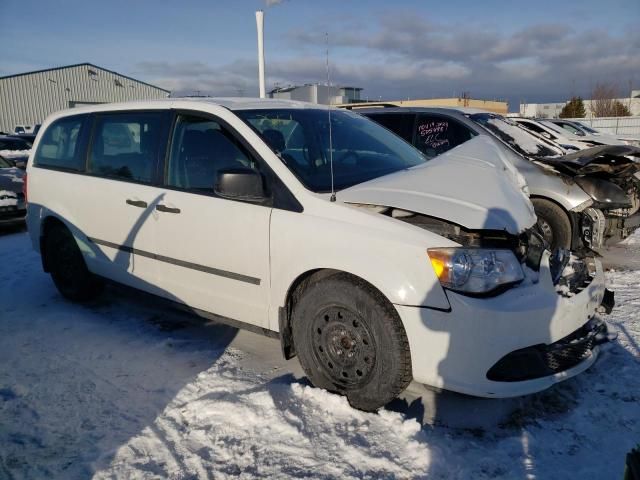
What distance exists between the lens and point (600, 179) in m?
5.68

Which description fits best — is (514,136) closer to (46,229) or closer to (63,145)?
(63,145)

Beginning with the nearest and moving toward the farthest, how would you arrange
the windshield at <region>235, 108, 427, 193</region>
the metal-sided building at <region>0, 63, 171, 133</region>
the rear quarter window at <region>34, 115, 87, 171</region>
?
1. the windshield at <region>235, 108, 427, 193</region>
2. the rear quarter window at <region>34, 115, 87, 171</region>
3. the metal-sided building at <region>0, 63, 171, 133</region>

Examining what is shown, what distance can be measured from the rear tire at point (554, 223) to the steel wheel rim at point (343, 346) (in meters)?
3.58

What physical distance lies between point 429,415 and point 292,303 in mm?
1026

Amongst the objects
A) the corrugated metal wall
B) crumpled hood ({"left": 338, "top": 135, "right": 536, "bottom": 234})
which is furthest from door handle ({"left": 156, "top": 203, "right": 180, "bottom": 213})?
the corrugated metal wall

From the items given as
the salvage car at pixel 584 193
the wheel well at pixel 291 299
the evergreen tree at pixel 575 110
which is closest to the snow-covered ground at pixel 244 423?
the wheel well at pixel 291 299

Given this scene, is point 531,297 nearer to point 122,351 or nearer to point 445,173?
point 445,173

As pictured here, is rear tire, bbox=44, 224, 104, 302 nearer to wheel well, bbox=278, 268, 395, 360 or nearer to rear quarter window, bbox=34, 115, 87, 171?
rear quarter window, bbox=34, 115, 87, 171

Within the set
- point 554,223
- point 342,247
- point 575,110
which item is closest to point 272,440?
point 342,247

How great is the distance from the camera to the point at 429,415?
2977mm

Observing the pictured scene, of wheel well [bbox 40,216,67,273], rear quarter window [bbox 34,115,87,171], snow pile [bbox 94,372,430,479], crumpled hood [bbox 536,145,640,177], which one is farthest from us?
crumpled hood [bbox 536,145,640,177]

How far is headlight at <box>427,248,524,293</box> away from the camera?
101 inches

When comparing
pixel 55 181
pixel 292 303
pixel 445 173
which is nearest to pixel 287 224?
pixel 292 303

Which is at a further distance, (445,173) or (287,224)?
(445,173)
